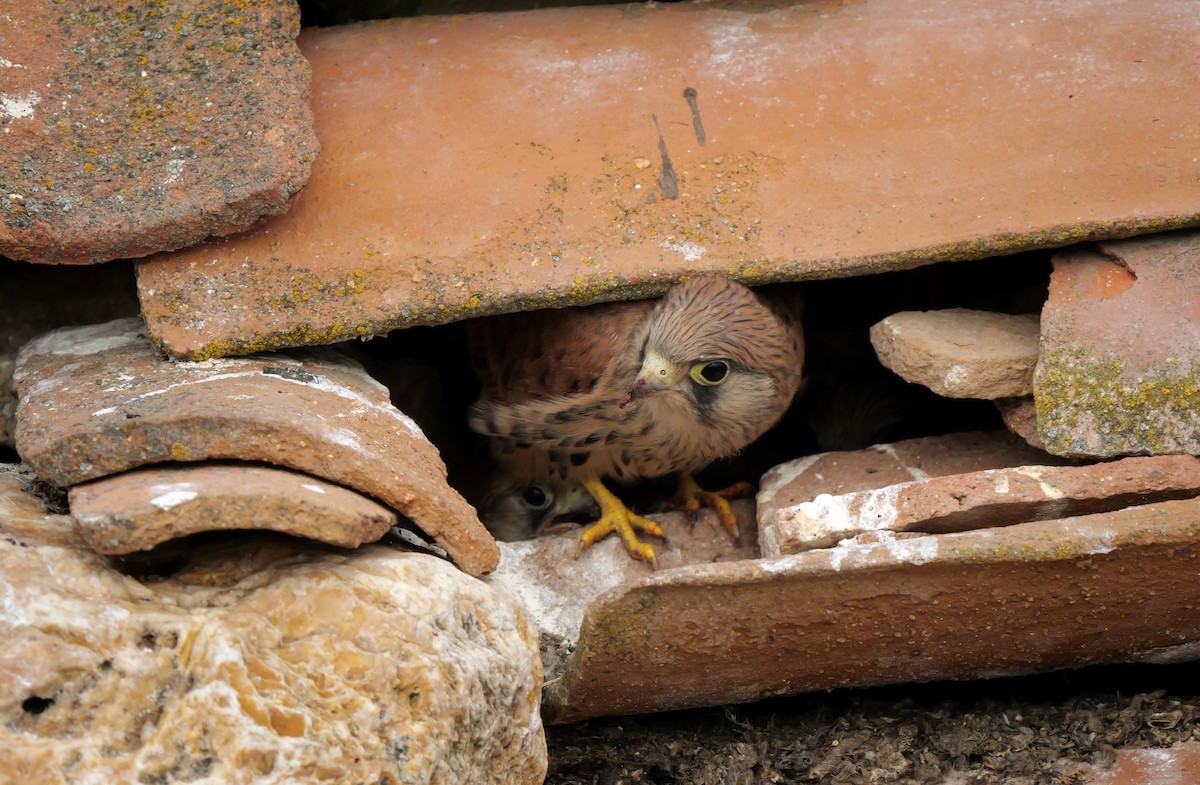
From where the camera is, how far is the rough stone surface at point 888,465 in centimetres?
281

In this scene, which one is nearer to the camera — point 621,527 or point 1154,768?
point 1154,768

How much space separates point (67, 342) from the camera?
278cm

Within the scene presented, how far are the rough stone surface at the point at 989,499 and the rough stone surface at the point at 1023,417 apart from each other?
6.1 inches

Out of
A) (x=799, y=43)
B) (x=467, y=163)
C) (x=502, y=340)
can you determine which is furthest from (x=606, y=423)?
(x=799, y=43)

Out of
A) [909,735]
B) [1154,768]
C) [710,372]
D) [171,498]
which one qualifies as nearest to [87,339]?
[171,498]

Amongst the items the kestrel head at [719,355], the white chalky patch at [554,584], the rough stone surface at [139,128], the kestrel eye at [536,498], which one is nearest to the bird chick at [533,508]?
the kestrel eye at [536,498]

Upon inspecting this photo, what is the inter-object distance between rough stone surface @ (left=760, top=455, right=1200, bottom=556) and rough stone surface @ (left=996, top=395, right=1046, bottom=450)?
15cm

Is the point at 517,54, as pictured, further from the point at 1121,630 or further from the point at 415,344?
the point at 1121,630

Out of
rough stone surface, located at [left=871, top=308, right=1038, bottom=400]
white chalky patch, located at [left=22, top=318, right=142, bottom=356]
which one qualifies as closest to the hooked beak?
rough stone surface, located at [left=871, top=308, right=1038, bottom=400]

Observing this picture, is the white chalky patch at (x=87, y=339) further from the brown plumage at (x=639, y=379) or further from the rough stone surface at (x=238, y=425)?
the brown plumage at (x=639, y=379)

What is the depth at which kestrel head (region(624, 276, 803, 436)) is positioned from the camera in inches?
110

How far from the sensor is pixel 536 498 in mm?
3490

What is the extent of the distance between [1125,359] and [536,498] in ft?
5.33

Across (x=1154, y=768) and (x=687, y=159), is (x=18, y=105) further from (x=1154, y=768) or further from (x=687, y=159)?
(x=1154, y=768)
